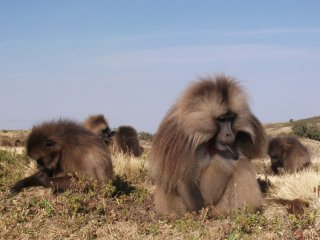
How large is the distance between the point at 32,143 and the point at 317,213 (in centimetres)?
372

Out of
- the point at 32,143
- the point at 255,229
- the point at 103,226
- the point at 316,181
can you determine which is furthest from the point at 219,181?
the point at 32,143

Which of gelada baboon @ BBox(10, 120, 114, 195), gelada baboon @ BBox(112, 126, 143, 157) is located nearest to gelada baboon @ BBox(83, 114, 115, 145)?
gelada baboon @ BBox(112, 126, 143, 157)

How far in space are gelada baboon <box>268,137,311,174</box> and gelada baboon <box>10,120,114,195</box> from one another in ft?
20.6

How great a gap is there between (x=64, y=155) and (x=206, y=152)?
6.60ft

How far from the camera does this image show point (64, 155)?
6.80 metres

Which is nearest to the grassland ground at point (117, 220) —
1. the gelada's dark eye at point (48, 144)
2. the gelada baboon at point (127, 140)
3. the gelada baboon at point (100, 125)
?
the gelada's dark eye at point (48, 144)

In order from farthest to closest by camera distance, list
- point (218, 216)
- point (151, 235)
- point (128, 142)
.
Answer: point (128, 142) → point (218, 216) → point (151, 235)

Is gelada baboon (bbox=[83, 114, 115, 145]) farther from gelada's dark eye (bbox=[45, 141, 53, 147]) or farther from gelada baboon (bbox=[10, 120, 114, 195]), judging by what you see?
gelada's dark eye (bbox=[45, 141, 53, 147])

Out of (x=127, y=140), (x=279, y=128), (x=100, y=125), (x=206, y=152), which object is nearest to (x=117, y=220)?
(x=206, y=152)

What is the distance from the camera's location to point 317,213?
4.95 meters

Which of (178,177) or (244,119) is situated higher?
(244,119)

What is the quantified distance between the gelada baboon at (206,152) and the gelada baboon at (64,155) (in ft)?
3.88

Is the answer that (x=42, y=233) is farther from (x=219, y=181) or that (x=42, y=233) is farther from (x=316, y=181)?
(x=316, y=181)

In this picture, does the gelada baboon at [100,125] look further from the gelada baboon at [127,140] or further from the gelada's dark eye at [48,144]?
the gelada's dark eye at [48,144]
